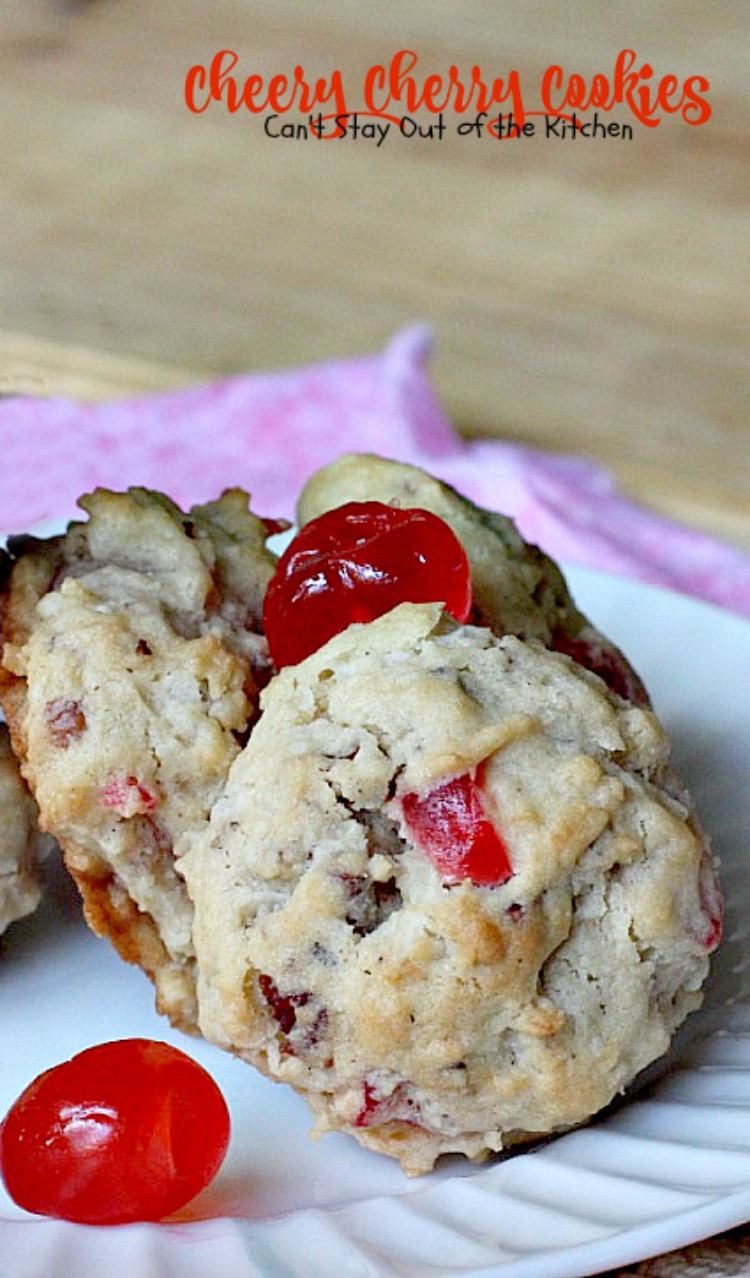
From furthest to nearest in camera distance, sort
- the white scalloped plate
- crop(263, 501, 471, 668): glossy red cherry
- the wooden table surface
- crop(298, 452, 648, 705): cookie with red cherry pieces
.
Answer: the wooden table surface
crop(298, 452, 648, 705): cookie with red cherry pieces
crop(263, 501, 471, 668): glossy red cherry
the white scalloped plate

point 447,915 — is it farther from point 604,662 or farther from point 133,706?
point 604,662

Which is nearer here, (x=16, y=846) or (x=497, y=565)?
(x=16, y=846)

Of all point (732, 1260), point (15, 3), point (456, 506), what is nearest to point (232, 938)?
point (732, 1260)

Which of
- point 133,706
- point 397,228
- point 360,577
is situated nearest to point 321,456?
point 397,228

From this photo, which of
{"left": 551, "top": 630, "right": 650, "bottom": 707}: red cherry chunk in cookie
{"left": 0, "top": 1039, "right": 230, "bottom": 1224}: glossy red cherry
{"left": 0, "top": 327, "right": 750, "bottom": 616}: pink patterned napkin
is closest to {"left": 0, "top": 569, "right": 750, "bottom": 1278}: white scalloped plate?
{"left": 0, "top": 1039, "right": 230, "bottom": 1224}: glossy red cherry

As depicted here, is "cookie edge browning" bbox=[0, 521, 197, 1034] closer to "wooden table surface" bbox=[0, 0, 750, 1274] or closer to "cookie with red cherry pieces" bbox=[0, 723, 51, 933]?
"cookie with red cherry pieces" bbox=[0, 723, 51, 933]

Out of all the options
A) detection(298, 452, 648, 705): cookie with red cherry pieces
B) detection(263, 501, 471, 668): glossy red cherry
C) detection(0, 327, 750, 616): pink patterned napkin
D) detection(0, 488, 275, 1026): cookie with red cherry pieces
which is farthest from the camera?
detection(0, 327, 750, 616): pink patterned napkin
